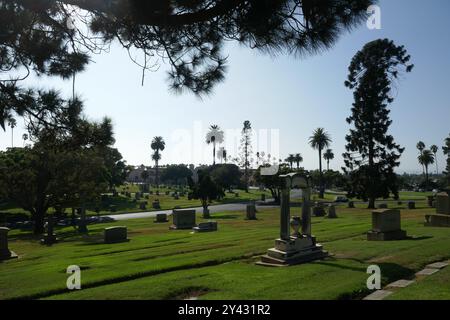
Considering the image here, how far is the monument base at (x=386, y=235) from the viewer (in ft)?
58.3

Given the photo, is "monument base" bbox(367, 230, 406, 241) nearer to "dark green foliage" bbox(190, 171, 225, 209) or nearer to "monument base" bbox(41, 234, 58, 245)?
"monument base" bbox(41, 234, 58, 245)

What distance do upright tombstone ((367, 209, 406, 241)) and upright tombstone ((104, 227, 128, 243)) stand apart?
41.0 ft

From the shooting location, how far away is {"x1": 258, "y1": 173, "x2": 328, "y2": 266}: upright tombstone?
42.1ft

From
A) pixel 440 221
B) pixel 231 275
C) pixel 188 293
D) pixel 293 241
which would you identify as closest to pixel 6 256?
pixel 231 275

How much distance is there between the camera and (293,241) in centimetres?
1319

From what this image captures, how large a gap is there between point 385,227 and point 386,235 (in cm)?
34

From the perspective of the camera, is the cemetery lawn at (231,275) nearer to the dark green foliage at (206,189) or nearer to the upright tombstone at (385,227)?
the upright tombstone at (385,227)

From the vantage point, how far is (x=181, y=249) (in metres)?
17.2

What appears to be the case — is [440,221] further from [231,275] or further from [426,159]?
[426,159]

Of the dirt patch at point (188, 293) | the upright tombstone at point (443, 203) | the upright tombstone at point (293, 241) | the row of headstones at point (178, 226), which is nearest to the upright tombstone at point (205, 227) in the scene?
the row of headstones at point (178, 226)

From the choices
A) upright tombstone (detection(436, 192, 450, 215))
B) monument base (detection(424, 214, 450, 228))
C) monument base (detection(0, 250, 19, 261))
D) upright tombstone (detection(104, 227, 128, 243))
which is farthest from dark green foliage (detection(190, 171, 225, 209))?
upright tombstone (detection(436, 192, 450, 215))

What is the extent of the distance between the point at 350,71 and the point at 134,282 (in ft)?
138
